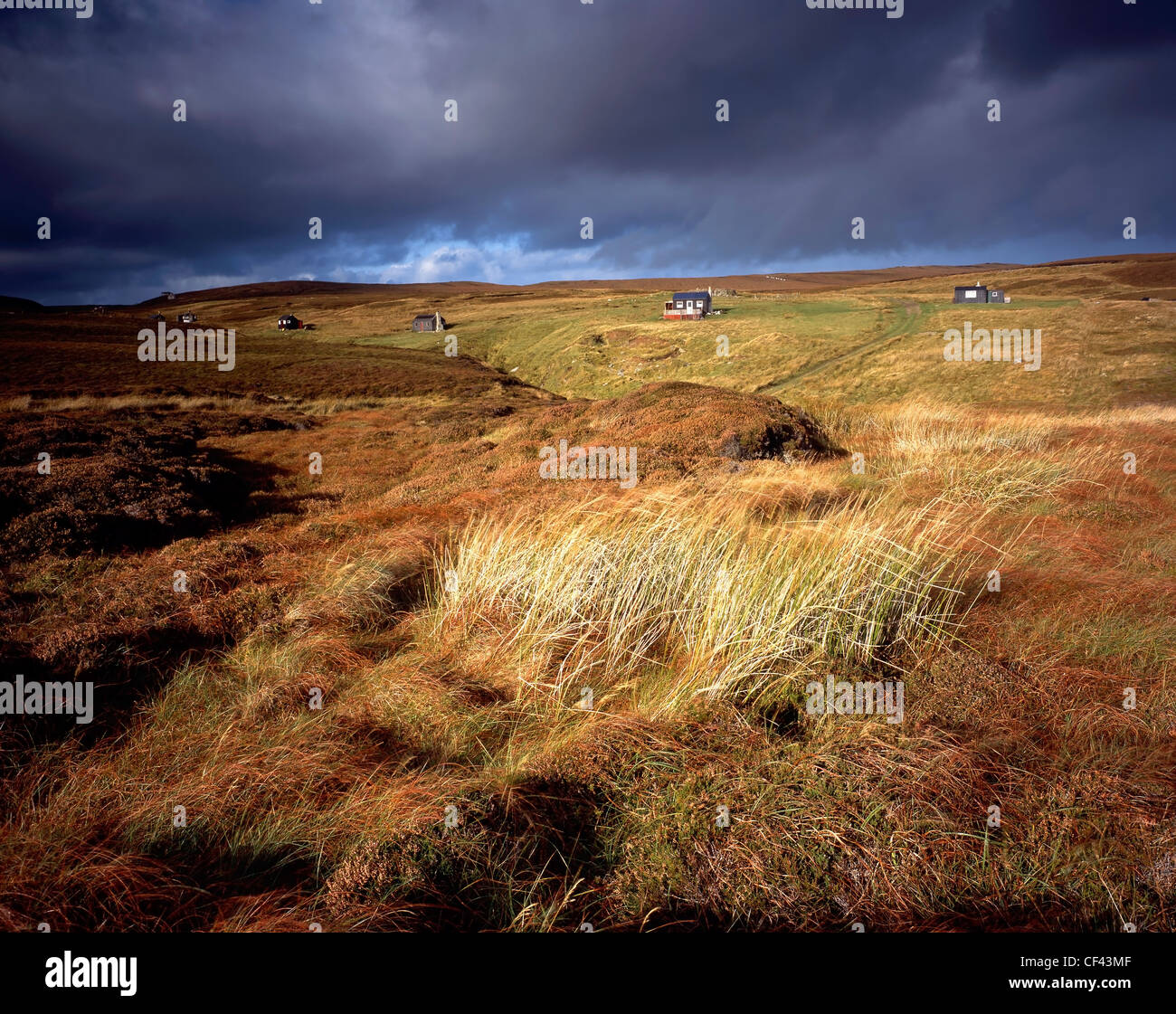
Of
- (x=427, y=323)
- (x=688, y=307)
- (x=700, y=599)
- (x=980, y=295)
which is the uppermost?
(x=980, y=295)

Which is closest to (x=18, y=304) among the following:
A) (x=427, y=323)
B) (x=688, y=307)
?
(x=427, y=323)

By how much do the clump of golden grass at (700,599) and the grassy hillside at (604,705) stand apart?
0.13 feet

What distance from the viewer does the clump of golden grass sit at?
14.5 ft

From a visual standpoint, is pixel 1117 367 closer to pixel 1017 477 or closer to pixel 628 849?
pixel 1017 477

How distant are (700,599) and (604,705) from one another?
130 centimetres

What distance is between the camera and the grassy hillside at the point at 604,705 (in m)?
2.78

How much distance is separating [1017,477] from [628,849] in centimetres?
1001

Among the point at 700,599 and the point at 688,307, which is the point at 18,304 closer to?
the point at 688,307

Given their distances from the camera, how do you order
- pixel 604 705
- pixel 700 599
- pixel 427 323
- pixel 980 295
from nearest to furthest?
pixel 604 705, pixel 700 599, pixel 980 295, pixel 427 323

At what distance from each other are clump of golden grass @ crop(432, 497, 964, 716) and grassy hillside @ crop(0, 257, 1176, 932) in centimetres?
4

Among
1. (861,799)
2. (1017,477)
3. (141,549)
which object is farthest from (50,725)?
(1017,477)

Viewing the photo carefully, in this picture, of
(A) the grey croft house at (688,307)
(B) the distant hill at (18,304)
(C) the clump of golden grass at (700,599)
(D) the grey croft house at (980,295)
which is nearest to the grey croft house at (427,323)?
(A) the grey croft house at (688,307)

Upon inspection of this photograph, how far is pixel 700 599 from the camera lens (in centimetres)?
506

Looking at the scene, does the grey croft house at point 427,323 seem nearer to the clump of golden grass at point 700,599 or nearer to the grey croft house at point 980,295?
the grey croft house at point 980,295
